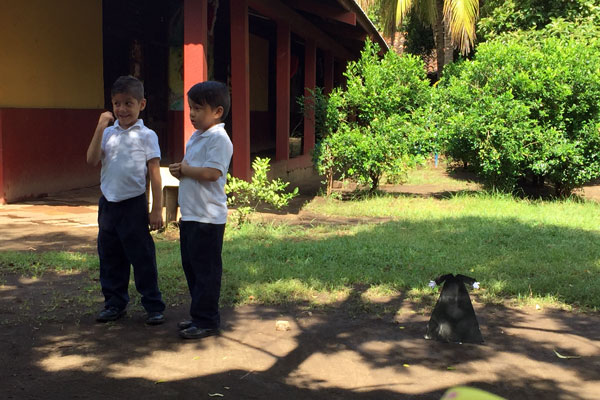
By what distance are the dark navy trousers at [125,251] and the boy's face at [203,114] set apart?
0.60 meters

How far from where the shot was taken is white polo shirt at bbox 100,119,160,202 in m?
3.83

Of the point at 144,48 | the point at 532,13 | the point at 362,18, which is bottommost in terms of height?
the point at 144,48

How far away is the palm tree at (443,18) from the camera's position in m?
17.1

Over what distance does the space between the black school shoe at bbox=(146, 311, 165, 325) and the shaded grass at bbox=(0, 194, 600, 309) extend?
58 cm

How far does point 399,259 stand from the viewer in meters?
5.89

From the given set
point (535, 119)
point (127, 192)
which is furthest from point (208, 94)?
point (535, 119)

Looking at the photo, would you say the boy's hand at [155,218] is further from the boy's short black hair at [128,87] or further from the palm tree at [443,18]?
the palm tree at [443,18]

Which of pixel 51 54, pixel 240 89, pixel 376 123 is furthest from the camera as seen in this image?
pixel 376 123

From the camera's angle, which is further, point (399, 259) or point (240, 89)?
point (240, 89)

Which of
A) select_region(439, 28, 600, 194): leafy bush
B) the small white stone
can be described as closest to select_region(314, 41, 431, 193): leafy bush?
select_region(439, 28, 600, 194): leafy bush

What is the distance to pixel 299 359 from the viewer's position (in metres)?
3.53

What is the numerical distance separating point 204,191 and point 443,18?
1615cm

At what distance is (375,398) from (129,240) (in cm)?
174

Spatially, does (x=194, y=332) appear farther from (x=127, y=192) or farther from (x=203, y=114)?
(x=203, y=114)
